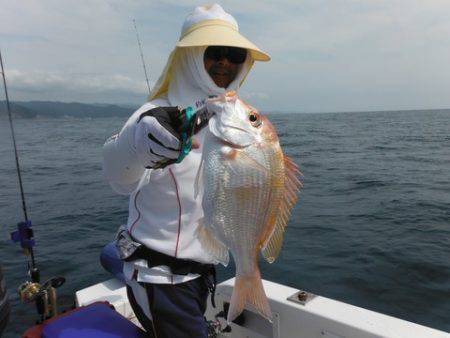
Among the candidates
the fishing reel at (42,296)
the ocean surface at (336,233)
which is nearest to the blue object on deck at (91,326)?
the fishing reel at (42,296)

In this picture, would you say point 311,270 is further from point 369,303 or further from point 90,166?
point 90,166

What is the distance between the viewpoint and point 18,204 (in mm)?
14148

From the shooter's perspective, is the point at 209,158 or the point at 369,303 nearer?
the point at 209,158

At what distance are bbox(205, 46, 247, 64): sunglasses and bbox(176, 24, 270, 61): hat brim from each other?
11 cm

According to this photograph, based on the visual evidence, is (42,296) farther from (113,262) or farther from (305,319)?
(305,319)

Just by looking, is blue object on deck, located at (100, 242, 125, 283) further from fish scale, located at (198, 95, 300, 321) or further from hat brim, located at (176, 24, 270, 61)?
hat brim, located at (176, 24, 270, 61)

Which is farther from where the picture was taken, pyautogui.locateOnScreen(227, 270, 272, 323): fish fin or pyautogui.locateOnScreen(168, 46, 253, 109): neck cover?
pyautogui.locateOnScreen(168, 46, 253, 109): neck cover

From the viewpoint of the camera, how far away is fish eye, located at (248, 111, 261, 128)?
6.64 ft

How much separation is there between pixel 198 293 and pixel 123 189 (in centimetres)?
83

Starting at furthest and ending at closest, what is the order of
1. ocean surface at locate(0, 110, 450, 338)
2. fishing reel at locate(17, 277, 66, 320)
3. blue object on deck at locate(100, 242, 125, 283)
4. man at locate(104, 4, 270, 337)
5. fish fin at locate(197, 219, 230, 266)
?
ocean surface at locate(0, 110, 450, 338), blue object on deck at locate(100, 242, 125, 283), fishing reel at locate(17, 277, 66, 320), man at locate(104, 4, 270, 337), fish fin at locate(197, 219, 230, 266)

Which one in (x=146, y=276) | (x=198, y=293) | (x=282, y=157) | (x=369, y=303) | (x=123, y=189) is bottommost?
(x=369, y=303)

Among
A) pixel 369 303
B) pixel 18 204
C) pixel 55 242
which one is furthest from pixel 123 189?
pixel 18 204

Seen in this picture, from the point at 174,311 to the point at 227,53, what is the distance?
5.66 ft

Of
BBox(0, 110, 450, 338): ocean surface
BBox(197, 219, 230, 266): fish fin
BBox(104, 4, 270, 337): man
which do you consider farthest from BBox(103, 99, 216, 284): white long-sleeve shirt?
BBox(0, 110, 450, 338): ocean surface
